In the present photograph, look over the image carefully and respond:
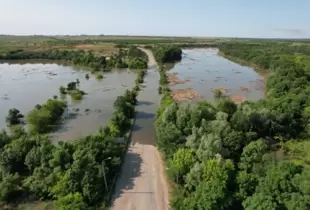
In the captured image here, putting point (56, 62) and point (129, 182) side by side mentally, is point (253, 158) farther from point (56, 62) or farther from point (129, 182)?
point (56, 62)

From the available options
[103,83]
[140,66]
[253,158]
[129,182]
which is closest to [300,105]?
[253,158]

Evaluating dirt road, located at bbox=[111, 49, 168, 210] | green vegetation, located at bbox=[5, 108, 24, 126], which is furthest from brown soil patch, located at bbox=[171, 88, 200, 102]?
green vegetation, located at bbox=[5, 108, 24, 126]

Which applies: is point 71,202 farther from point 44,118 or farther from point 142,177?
point 44,118

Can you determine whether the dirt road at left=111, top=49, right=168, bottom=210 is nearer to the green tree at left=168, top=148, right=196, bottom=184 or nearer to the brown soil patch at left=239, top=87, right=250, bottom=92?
the green tree at left=168, top=148, right=196, bottom=184

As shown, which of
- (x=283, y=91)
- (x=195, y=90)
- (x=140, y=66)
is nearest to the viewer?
(x=283, y=91)

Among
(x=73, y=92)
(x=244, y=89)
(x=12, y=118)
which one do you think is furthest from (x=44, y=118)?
(x=244, y=89)

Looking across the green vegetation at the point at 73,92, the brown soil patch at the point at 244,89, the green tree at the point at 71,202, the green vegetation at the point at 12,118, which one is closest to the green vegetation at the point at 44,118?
the green vegetation at the point at 12,118
